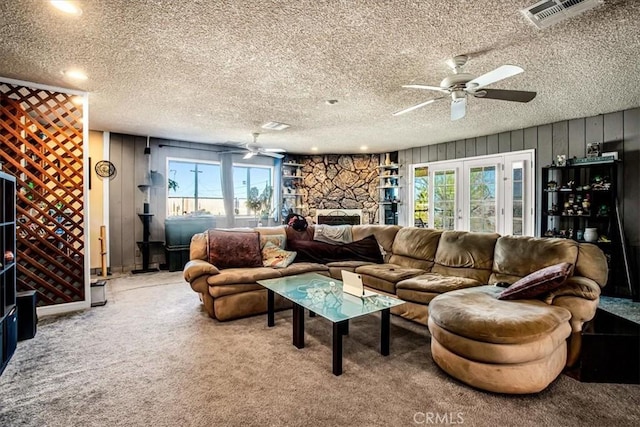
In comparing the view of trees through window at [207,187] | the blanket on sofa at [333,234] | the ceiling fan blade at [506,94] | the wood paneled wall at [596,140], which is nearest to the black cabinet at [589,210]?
the wood paneled wall at [596,140]

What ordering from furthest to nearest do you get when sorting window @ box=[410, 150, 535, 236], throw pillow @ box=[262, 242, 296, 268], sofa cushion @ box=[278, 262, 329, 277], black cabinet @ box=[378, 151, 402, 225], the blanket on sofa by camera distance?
black cabinet @ box=[378, 151, 402, 225] → window @ box=[410, 150, 535, 236] → the blanket on sofa → throw pillow @ box=[262, 242, 296, 268] → sofa cushion @ box=[278, 262, 329, 277]

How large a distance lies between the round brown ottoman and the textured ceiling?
1.89 metres

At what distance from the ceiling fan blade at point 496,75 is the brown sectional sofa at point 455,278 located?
151 cm

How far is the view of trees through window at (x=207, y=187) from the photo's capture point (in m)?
6.24

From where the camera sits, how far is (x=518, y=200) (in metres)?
5.36

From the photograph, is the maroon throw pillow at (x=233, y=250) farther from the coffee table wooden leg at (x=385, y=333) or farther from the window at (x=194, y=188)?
the window at (x=194, y=188)

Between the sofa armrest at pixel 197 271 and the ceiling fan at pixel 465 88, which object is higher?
the ceiling fan at pixel 465 88

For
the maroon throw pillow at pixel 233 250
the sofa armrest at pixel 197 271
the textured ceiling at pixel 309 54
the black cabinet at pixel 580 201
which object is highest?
the textured ceiling at pixel 309 54

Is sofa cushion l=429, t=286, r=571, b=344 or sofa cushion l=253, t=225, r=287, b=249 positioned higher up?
sofa cushion l=253, t=225, r=287, b=249

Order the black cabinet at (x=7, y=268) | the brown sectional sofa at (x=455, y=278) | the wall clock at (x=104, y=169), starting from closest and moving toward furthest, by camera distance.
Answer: the brown sectional sofa at (x=455, y=278), the black cabinet at (x=7, y=268), the wall clock at (x=104, y=169)

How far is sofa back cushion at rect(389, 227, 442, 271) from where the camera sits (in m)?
3.77

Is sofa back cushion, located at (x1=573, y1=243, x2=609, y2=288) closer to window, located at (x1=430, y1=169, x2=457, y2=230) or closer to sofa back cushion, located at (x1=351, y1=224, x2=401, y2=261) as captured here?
sofa back cushion, located at (x1=351, y1=224, x2=401, y2=261)
